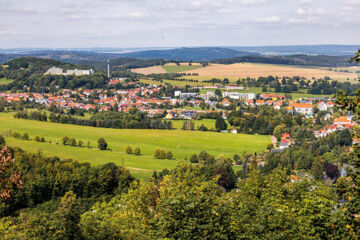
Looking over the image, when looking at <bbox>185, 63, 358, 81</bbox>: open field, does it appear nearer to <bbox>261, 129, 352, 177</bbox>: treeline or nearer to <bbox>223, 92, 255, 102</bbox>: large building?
<bbox>223, 92, 255, 102</bbox>: large building

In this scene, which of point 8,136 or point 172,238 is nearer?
point 172,238

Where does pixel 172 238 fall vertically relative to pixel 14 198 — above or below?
above

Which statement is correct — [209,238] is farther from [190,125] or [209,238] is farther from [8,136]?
[190,125]

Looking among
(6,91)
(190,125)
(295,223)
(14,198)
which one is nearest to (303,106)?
(190,125)

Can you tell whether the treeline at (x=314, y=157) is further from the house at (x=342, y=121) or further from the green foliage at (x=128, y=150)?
the green foliage at (x=128, y=150)

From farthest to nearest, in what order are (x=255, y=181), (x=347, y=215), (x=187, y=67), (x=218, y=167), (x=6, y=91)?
(x=187, y=67), (x=6, y=91), (x=218, y=167), (x=255, y=181), (x=347, y=215)

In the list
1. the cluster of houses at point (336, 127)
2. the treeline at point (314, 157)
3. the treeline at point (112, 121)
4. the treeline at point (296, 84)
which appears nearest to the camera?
the treeline at point (314, 157)

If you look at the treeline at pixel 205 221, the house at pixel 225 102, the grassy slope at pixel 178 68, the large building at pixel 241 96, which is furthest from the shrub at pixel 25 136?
the grassy slope at pixel 178 68

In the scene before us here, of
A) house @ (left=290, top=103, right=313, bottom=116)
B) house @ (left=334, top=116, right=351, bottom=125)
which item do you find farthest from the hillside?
house @ (left=334, top=116, right=351, bottom=125)

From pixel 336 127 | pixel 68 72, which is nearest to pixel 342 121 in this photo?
pixel 336 127
